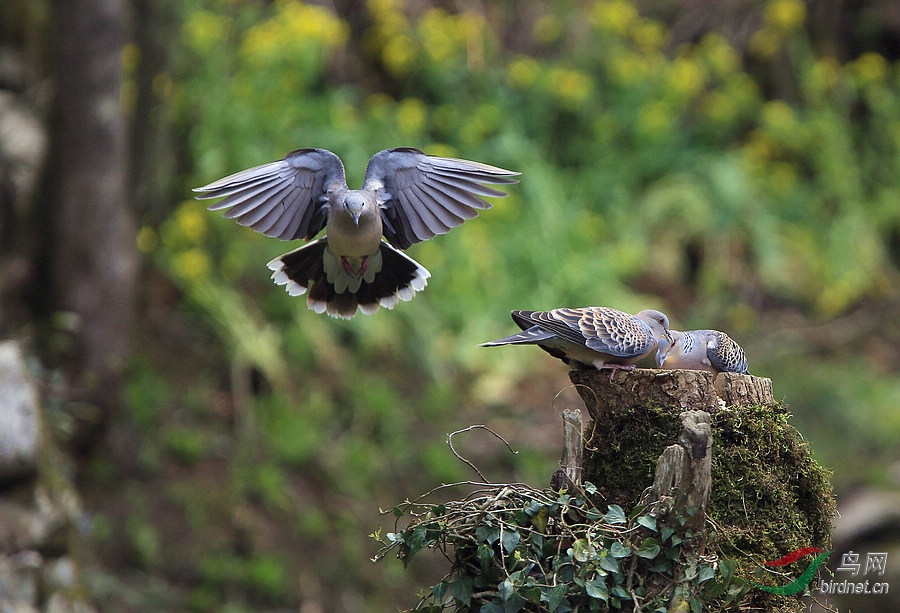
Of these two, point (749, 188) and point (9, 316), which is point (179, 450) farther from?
point (749, 188)

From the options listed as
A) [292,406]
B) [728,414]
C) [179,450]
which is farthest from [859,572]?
[179,450]

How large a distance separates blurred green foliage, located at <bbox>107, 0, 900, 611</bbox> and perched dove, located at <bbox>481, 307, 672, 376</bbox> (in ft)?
13.5

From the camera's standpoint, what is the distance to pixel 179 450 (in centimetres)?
809

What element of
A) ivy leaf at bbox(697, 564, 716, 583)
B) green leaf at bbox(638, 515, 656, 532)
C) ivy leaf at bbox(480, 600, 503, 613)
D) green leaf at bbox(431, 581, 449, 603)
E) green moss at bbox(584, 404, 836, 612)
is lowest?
ivy leaf at bbox(480, 600, 503, 613)

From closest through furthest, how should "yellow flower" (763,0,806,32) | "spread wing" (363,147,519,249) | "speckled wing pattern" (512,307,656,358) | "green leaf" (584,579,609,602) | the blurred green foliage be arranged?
"green leaf" (584,579,609,602) < "speckled wing pattern" (512,307,656,358) < "spread wing" (363,147,519,249) < the blurred green foliage < "yellow flower" (763,0,806,32)

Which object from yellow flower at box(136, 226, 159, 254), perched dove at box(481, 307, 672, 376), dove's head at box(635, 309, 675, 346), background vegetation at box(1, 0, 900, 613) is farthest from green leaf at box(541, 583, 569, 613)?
yellow flower at box(136, 226, 159, 254)

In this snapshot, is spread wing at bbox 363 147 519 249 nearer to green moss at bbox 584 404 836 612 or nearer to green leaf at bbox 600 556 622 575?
green moss at bbox 584 404 836 612

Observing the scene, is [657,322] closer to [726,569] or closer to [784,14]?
[726,569]

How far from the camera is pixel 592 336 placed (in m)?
3.97

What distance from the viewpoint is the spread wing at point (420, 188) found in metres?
4.61

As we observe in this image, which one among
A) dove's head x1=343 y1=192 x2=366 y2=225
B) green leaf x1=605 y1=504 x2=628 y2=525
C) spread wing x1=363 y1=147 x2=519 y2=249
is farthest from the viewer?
spread wing x1=363 y1=147 x2=519 y2=249

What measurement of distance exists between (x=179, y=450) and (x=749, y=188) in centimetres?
690

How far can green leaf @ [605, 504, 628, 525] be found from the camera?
3.21 meters

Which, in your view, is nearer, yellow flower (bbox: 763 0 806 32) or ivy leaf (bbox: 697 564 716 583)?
ivy leaf (bbox: 697 564 716 583)
